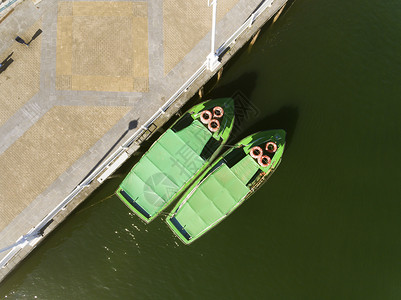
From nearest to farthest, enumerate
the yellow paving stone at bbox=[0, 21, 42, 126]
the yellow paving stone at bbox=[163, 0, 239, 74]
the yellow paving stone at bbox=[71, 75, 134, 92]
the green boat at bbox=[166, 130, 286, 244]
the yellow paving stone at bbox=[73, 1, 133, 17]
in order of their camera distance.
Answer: the green boat at bbox=[166, 130, 286, 244] → the yellow paving stone at bbox=[0, 21, 42, 126] → the yellow paving stone at bbox=[71, 75, 134, 92] → the yellow paving stone at bbox=[163, 0, 239, 74] → the yellow paving stone at bbox=[73, 1, 133, 17]

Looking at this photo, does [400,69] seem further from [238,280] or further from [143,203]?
[143,203]

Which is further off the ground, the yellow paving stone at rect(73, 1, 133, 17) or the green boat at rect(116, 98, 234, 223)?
the yellow paving stone at rect(73, 1, 133, 17)

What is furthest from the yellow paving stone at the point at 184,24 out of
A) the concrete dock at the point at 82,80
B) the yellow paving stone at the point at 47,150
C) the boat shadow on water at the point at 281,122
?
the boat shadow on water at the point at 281,122

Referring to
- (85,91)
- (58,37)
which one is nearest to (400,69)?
(85,91)

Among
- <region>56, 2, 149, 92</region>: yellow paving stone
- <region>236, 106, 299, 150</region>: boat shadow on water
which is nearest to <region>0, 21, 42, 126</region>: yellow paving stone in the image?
<region>56, 2, 149, 92</region>: yellow paving stone

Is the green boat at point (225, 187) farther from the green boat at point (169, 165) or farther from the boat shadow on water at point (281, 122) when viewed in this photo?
the boat shadow on water at point (281, 122)

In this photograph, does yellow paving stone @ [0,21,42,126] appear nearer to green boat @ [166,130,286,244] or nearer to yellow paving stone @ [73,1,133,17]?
yellow paving stone @ [73,1,133,17]
